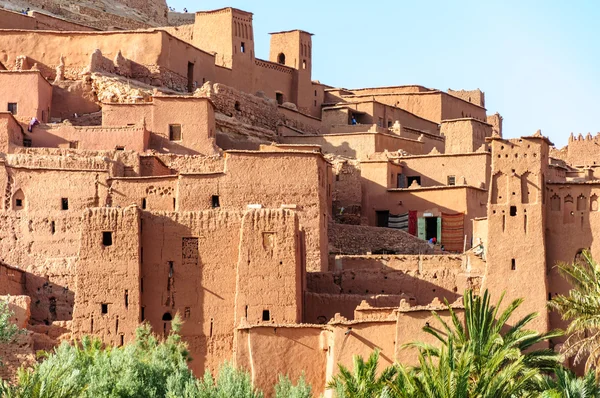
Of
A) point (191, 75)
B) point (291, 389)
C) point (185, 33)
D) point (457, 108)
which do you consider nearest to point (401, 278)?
point (291, 389)

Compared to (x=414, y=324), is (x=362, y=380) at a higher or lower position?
lower

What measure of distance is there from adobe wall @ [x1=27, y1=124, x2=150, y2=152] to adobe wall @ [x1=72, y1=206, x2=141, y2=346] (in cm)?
707

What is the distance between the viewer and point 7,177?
144 feet

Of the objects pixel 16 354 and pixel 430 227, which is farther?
pixel 430 227

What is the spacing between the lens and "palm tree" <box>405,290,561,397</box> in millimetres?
33688

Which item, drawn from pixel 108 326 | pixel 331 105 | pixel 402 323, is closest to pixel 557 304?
pixel 402 323

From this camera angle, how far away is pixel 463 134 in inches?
2181

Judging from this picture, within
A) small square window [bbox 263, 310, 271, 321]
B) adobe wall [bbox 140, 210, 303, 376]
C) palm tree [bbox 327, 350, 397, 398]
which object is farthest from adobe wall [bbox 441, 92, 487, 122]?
palm tree [bbox 327, 350, 397, 398]

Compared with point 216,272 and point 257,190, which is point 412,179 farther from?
point 216,272

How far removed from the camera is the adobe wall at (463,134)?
5497cm

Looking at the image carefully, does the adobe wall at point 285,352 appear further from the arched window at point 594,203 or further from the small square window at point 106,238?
the arched window at point 594,203

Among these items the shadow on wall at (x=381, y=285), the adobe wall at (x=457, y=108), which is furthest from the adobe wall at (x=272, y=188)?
the adobe wall at (x=457, y=108)

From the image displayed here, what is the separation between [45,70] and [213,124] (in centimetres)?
649

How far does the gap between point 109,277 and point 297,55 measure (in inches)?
849
